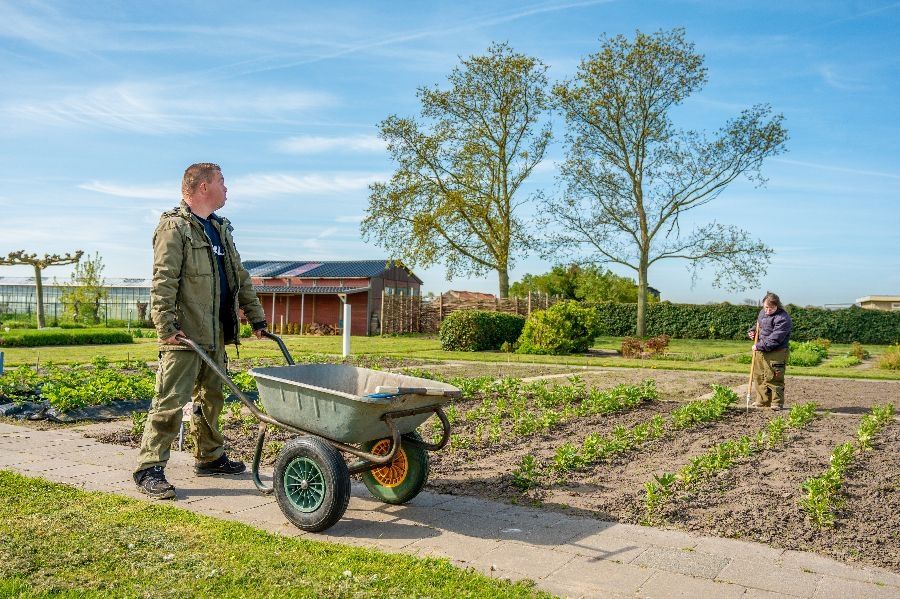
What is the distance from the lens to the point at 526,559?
378 cm

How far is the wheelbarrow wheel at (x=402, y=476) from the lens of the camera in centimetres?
471

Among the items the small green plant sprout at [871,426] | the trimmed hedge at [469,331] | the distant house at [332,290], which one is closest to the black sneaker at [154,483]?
the small green plant sprout at [871,426]

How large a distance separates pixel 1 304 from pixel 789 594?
167ft

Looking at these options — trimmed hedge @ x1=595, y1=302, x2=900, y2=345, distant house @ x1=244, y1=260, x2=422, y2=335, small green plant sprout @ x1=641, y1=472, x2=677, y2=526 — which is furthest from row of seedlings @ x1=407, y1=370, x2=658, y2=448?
distant house @ x1=244, y1=260, x2=422, y2=335

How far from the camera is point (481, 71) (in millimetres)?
32656

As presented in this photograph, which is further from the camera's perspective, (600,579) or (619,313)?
(619,313)

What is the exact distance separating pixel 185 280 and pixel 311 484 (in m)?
1.69

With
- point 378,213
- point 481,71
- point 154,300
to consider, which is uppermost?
point 481,71

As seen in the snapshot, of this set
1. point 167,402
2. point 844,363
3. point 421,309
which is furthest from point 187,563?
point 421,309

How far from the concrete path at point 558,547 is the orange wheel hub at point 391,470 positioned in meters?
0.15

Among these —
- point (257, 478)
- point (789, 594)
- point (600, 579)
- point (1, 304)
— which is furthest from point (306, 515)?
point (1, 304)

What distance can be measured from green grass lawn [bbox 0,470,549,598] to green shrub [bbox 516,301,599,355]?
1731 centimetres

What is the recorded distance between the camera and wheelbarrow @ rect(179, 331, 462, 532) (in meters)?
4.12

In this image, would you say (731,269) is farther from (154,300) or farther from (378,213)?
(154,300)
